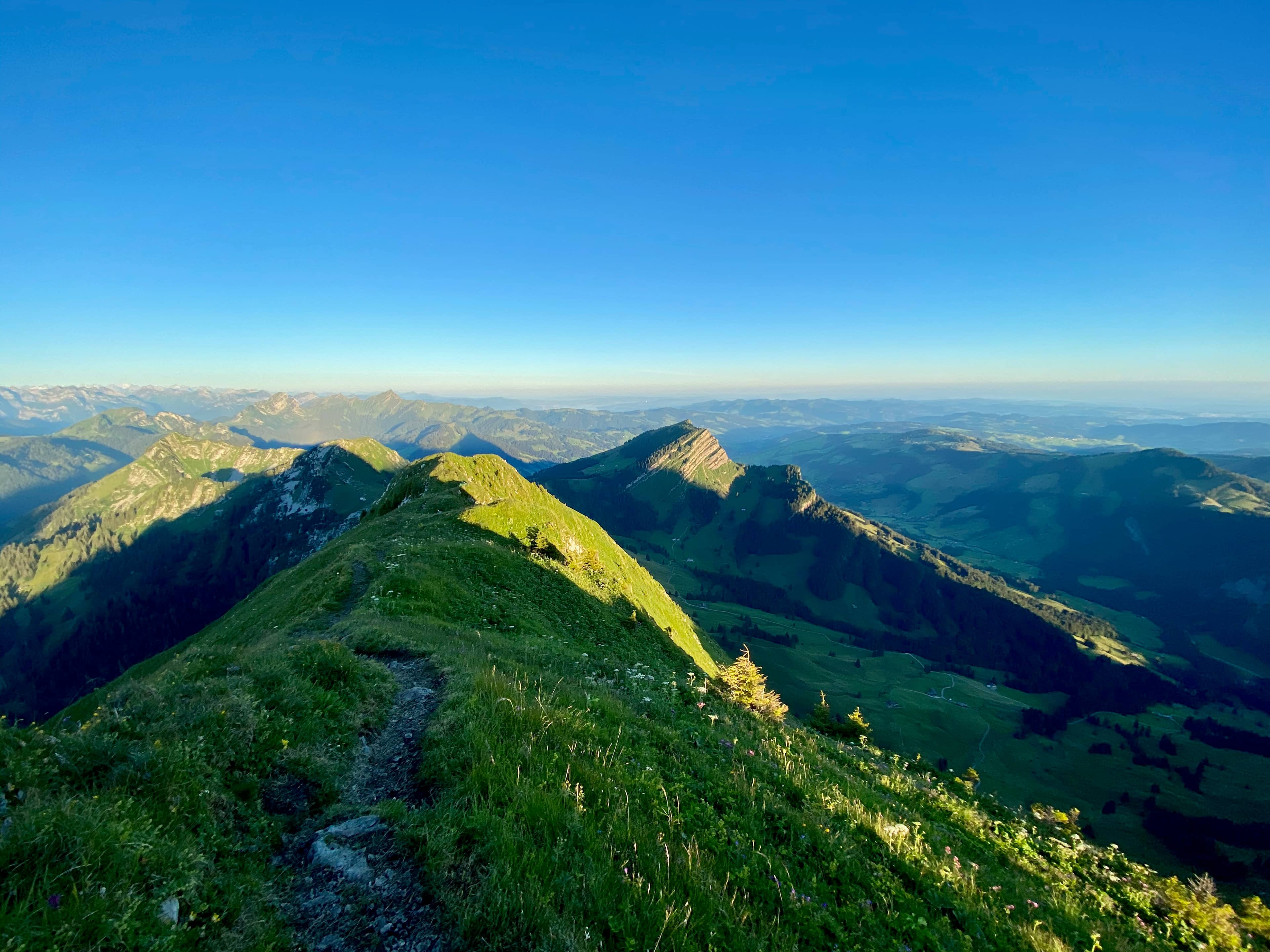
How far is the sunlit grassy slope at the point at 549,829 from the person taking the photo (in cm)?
488

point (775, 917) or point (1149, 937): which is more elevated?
point (775, 917)

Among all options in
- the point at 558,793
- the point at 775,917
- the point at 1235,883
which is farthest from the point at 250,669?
the point at 1235,883

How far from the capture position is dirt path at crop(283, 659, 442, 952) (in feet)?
17.0

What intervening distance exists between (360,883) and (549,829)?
226 centimetres

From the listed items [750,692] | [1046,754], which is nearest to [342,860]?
[750,692]

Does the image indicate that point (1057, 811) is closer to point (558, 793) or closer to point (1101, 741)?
point (558, 793)

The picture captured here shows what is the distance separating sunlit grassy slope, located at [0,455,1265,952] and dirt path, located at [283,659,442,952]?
0.21 meters

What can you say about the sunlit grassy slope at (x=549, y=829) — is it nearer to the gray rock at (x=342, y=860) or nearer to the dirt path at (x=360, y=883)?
the dirt path at (x=360, y=883)

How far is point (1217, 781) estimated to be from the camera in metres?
156

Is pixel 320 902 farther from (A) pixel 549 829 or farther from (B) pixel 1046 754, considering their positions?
(B) pixel 1046 754

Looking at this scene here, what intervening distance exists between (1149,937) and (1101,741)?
24758 cm

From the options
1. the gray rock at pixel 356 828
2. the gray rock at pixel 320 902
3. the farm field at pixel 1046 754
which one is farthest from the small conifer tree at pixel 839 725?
the farm field at pixel 1046 754

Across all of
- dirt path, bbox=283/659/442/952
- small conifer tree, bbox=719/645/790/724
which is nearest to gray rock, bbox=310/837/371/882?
dirt path, bbox=283/659/442/952

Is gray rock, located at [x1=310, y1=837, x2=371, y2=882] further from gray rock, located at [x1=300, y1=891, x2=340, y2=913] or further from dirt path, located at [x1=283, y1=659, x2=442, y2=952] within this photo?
gray rock, located at [x1=300, y1=891, x2=340, y2=913]
